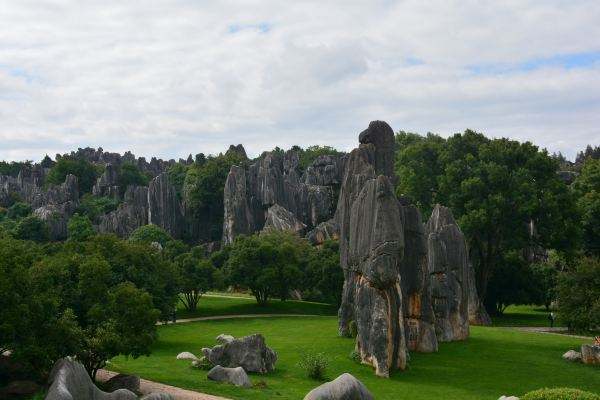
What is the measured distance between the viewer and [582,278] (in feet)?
127

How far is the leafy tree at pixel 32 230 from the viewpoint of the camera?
85.5 metres

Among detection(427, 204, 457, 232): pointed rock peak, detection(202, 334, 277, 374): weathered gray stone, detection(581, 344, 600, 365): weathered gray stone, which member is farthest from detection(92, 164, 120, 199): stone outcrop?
detection(581, 344, 600, 365): weathered gray stone

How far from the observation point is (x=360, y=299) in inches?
1294

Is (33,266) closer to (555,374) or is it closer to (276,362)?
(276,362)

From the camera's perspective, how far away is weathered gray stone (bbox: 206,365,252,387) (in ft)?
93.5

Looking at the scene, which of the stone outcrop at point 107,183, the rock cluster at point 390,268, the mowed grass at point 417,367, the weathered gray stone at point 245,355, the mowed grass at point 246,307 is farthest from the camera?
the stone outcrop at point 107,183

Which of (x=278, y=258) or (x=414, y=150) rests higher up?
(x=414, y=150)

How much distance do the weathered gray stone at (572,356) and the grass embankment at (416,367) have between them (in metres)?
0.67

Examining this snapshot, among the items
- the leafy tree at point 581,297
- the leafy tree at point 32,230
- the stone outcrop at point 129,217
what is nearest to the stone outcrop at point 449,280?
the leafy tree at point 581,297

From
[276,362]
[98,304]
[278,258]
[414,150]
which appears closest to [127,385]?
[98,304]

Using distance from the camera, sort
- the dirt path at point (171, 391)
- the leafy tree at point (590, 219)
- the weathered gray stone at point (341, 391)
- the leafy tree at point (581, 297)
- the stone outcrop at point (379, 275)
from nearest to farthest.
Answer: the weathered gray stone at point (341, 391)
the dirt path at point (171, 391)
the stone outcrop at point (379, 275)
the leafy tree at point (581, 297)
the leafy tree at point (590, 219)

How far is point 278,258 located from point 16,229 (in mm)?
41475

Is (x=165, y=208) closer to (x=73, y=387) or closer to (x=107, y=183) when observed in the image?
(x=107, y=183)

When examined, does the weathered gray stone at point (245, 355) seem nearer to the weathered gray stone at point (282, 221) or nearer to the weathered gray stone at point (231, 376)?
the weathered gray stone at point (231, 376)
